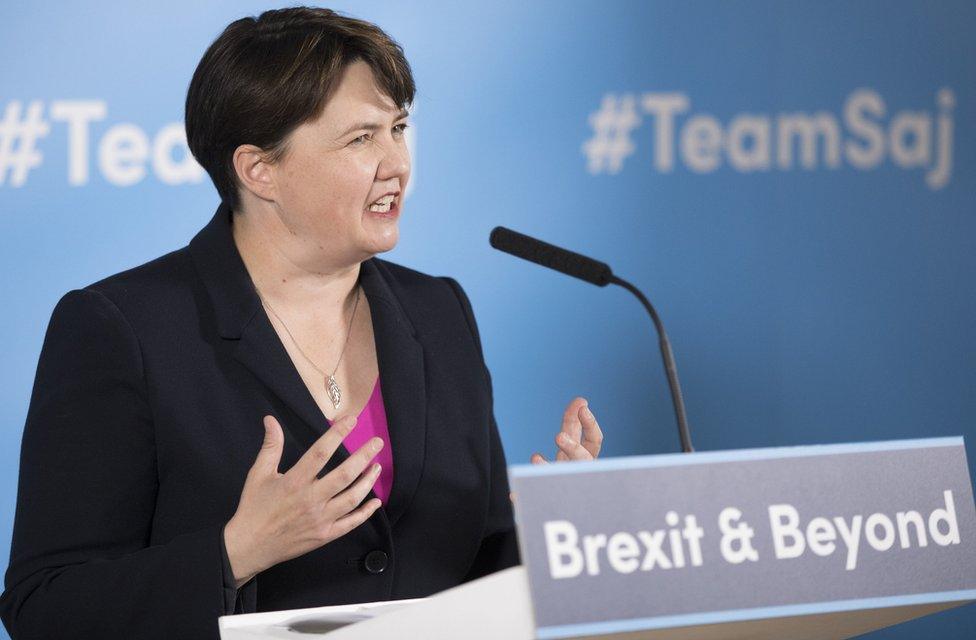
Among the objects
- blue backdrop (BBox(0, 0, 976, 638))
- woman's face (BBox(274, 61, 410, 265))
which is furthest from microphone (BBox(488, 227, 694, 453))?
blue backdrop (BBox(0, 0, 976, 638))

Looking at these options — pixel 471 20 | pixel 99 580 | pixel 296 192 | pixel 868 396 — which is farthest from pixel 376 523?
pixel 868 396

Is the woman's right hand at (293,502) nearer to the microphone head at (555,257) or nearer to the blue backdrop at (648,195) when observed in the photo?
the microphone head at (555,257)

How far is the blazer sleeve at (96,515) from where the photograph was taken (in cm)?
141

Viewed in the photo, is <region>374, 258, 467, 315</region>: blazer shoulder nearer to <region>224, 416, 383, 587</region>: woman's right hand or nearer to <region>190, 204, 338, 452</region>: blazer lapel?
<region>190, 204, 338, 452</region>: blazer lapel

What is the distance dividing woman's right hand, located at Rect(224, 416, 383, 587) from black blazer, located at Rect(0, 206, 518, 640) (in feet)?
0.17

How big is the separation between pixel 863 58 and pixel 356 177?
5.17ft

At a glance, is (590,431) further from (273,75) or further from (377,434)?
(273,75)

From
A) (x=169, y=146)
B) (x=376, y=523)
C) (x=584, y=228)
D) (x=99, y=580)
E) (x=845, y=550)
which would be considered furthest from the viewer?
(x=584, y=228)

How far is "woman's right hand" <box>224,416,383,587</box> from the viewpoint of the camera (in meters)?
1.29

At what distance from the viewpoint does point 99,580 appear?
1447 millimetres

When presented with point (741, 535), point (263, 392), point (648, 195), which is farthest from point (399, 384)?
point (648, 195)

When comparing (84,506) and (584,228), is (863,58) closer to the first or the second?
(584,228)

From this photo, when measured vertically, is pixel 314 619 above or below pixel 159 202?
below

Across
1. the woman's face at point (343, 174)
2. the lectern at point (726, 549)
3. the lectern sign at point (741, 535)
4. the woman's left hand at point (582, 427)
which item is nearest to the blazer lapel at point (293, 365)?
the woman's face at point (343, 174)
